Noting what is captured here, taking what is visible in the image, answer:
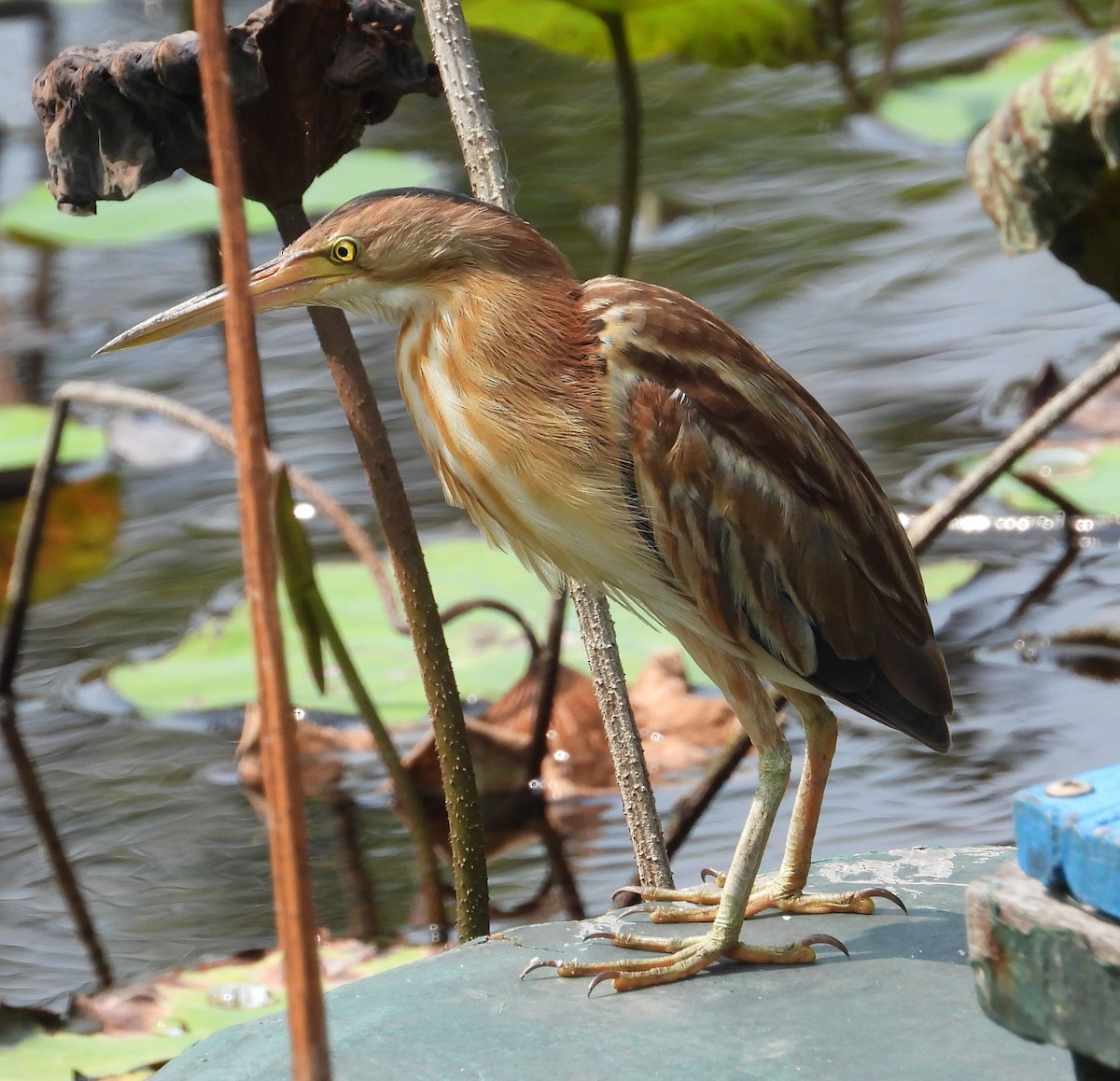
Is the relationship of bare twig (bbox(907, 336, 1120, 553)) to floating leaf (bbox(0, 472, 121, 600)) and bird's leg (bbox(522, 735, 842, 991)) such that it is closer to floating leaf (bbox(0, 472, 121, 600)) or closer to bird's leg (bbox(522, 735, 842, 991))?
bird's leg (bbox(522, 735, 842, 991))

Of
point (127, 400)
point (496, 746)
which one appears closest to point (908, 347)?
point (496, 746)

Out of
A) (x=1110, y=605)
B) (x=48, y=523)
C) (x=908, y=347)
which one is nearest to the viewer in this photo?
(x=1110, y=605)

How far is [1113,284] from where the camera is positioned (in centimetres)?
368

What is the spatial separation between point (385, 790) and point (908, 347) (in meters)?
2.70

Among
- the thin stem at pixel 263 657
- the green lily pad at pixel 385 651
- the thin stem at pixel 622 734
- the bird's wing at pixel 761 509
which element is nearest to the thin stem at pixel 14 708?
the green lily pad at pixel 385 651

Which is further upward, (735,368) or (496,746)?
(735,368)

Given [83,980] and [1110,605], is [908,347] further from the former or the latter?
[83,980]

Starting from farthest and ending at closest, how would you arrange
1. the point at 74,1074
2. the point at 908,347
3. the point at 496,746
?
the point at 908,347, the point at 496,746, the point at 74,1074

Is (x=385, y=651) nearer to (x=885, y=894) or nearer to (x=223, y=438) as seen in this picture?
(x=223, y=438)

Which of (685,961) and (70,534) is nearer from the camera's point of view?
(685,961)

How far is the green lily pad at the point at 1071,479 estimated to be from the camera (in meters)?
4.75

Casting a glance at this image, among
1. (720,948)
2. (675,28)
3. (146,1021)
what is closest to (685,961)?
(720,948)

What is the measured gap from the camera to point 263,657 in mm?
939

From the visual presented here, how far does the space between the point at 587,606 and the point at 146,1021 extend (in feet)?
3.30
